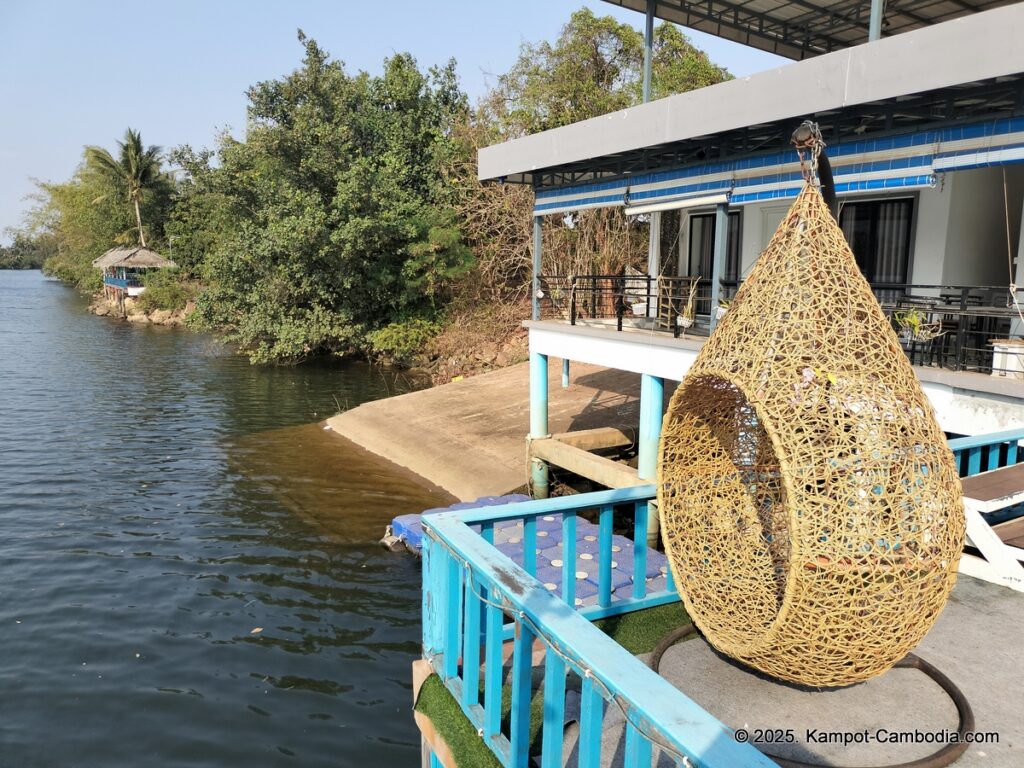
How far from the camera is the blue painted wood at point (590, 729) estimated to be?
7.92ft

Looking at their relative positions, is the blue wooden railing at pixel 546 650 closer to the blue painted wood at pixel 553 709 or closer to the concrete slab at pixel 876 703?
the blue painted wood at pixel 553 709

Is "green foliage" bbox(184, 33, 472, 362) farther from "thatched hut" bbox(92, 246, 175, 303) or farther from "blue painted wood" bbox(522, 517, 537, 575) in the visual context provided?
"thatched hut" bbox(92, 246, 175, 303)

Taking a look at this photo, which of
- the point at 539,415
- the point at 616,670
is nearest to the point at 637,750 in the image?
the point at 616,670

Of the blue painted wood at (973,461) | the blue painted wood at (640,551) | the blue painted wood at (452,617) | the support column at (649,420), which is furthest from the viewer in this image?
the support column at (649,420)

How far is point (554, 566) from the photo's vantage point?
696 centimetres

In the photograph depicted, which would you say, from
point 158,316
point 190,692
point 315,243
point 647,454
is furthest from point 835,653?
point 158,316

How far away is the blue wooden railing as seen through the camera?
2068 millimetres

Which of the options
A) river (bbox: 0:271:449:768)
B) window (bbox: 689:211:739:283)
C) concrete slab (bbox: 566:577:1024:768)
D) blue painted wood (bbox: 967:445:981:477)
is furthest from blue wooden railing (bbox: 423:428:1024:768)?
A: window (bbox: 689:211:739:283)

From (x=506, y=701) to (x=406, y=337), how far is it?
2295 cm

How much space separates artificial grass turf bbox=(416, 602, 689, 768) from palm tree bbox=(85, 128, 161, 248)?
55052mm

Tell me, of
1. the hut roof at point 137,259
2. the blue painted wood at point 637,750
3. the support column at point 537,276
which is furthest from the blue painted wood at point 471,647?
the hut roof at point 137,259

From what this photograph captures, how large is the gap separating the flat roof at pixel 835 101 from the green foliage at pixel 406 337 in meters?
14.5

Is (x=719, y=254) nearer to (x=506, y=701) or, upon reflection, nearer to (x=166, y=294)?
(x=506, y=701)

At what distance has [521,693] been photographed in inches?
112
